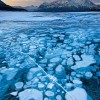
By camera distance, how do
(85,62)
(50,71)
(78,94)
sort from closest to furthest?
1. (78,94)
2. (50,71)
3. (85,62)

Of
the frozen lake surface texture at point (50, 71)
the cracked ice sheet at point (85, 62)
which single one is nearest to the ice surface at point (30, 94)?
the frozen lake surface texture at point (50, 71)

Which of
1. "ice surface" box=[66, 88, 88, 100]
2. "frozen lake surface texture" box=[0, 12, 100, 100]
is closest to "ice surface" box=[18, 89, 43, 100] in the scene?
"frozen lake surface texture" box=[0, 12, 100, 100]

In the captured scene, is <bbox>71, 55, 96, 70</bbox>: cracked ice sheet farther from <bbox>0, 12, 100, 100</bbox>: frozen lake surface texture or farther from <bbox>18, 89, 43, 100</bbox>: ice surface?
<bbox>18, 89, 43, 100</bbox>: ice surface

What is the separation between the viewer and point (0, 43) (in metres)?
3.67

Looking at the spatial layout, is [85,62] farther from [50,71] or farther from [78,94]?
[78,94]

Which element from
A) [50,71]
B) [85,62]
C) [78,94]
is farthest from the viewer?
[85,62]

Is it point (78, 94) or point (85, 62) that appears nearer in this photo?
point (78, 94)

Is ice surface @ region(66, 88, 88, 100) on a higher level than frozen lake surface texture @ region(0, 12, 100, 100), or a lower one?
lower

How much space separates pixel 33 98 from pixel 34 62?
81 cm

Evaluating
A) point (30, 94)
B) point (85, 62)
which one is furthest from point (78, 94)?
point (85, 62)

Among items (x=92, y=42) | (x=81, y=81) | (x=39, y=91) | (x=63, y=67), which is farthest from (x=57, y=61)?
(x=92, y=42)

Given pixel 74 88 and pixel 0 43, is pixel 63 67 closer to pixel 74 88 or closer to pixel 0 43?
pixel 74 88

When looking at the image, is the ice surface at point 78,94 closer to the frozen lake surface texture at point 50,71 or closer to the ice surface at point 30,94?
the frozen lake surface texture at point 50,71

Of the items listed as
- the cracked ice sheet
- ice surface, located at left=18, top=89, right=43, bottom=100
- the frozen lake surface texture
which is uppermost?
the cracked ice sheet
